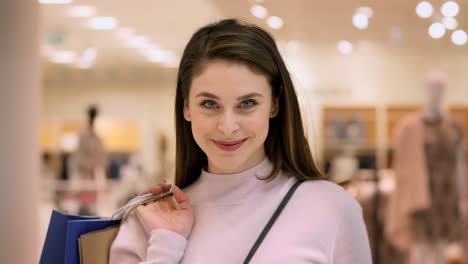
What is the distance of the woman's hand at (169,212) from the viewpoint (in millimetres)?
1863

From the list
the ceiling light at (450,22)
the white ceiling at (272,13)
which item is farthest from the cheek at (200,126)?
the ceiling light at (450,22)

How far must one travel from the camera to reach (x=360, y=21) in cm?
639

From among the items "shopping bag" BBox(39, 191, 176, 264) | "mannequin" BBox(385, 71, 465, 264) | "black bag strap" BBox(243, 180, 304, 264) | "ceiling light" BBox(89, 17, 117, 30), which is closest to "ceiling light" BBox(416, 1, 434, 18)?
"mannequin" BBox(385, 71, 465, 264)

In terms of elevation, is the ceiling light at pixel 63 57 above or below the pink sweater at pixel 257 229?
above

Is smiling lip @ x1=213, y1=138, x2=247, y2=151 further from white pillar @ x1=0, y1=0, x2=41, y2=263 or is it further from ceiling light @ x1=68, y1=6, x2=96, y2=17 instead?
ceiling light @ x1=68, y1=6, x2=96, y2=17

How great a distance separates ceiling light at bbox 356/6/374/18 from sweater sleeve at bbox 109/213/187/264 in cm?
402

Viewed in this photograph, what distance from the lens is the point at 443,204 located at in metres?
5.79

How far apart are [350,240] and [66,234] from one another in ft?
2.12

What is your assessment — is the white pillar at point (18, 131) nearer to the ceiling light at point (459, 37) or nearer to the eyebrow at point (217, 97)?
the eyebrow at point (217, 97)

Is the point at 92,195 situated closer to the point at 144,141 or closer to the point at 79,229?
the point at 79,229

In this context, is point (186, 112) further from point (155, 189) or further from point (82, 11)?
point (82, 11)

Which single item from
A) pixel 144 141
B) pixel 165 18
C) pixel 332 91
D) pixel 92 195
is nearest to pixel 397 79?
pixel 332 91

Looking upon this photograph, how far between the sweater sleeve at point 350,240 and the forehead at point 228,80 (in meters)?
0.34

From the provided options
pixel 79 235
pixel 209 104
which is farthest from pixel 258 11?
pixel 79 235
